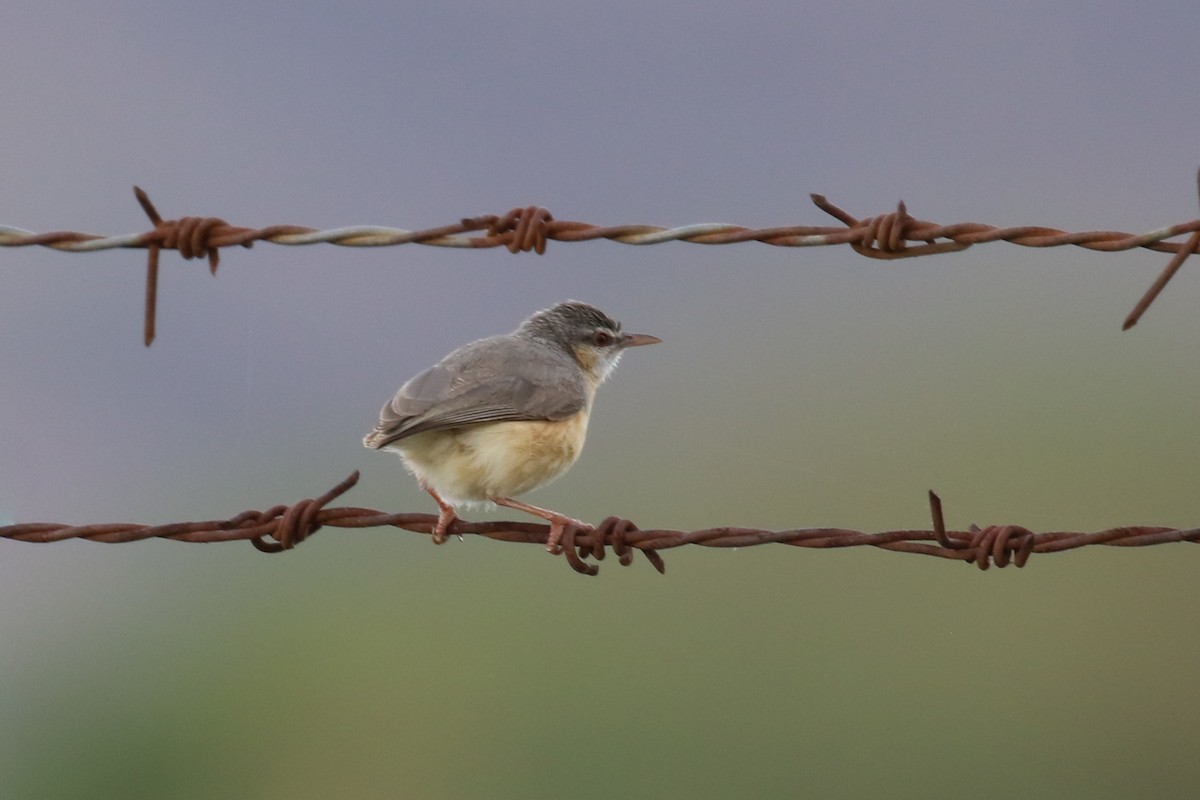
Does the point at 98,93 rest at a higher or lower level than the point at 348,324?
higher

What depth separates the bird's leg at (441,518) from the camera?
190 inches

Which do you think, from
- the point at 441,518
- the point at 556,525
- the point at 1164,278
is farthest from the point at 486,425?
the point at 1164,278

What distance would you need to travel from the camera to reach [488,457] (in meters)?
5.91

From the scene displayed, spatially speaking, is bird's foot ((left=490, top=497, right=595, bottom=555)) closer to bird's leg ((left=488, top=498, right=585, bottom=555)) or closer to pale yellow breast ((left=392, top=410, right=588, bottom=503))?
bird's leg ((left=488, top=498, right=585, bottom=555))

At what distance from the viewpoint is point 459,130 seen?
114 ft

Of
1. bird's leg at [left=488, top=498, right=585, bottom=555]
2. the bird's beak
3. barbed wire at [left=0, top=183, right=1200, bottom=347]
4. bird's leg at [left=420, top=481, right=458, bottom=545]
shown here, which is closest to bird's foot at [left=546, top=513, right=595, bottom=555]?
bird's leg at [left=488, top=498, right=585, bottom=555]

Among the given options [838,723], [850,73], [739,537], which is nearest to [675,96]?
[850,73]

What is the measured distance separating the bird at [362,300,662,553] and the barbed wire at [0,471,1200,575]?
84cm

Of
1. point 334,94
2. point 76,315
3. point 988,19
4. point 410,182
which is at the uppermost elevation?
point 988,19

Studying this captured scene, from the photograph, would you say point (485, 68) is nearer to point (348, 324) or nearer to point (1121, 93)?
point (1121, 93)

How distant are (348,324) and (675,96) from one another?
3105 cm

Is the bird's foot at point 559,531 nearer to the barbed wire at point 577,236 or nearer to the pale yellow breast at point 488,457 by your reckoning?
the pale yellow breast at point 488,457

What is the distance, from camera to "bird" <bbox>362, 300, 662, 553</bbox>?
5.73m

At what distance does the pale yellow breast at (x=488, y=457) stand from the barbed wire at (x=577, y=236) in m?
1.64
